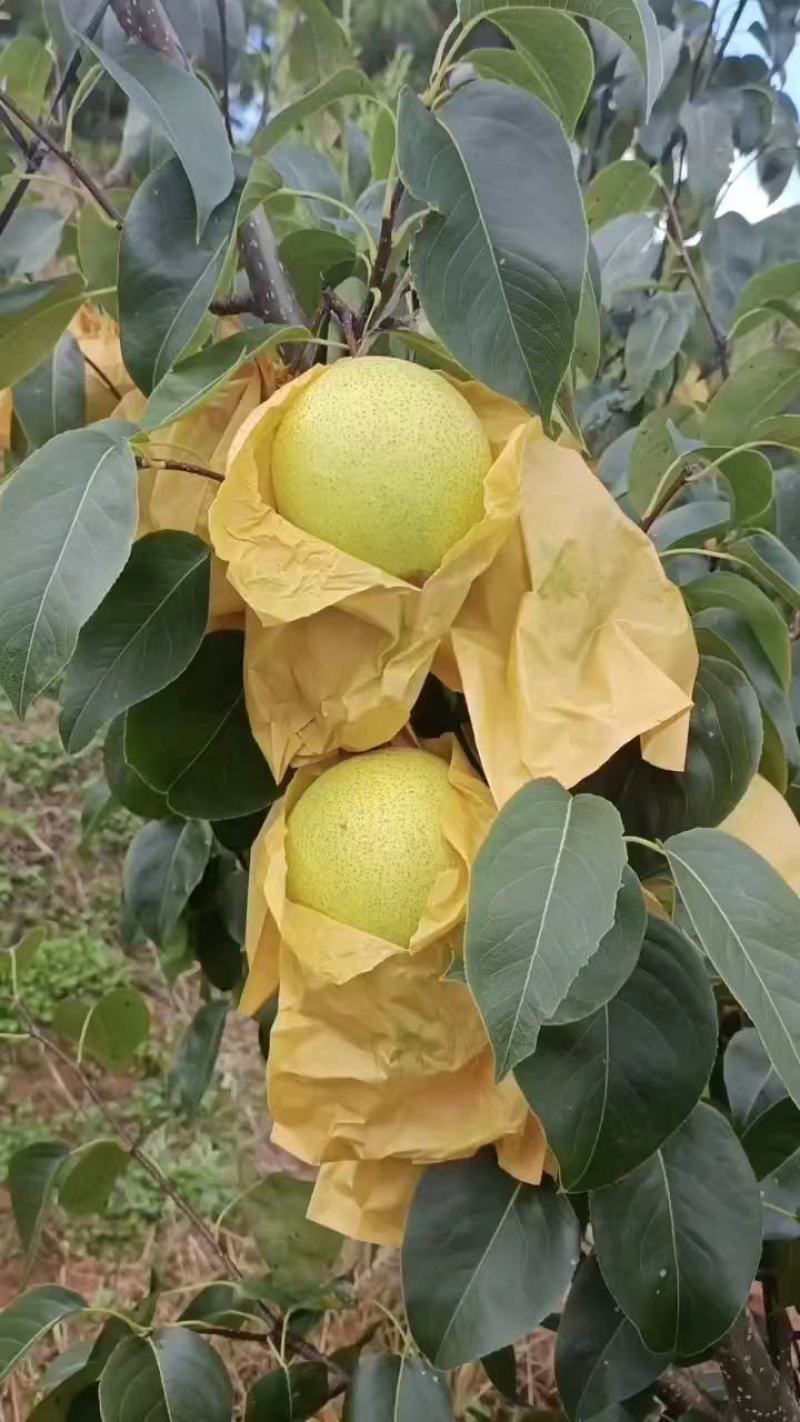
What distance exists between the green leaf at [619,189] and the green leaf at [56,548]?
2.13 ft

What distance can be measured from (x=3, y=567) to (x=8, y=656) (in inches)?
1.4

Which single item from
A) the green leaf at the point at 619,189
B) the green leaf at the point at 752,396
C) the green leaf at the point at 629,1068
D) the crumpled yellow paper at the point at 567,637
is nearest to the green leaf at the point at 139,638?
the crumpled yellow paper at the point at 567,637

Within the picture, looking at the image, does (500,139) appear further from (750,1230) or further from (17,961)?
(17,961)

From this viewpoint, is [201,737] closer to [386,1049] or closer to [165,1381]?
[386,1049]

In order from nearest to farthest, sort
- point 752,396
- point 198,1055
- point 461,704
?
1. point 461,704
2. point 752,396
3. point 198,1055

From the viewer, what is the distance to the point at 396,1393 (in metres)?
0.76

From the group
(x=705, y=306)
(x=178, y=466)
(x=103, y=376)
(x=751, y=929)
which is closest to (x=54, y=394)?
(x=103, y=376)

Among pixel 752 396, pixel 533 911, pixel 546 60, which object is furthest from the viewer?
pixel 752 396

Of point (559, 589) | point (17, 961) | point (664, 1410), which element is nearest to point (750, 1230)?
point (559, 589)

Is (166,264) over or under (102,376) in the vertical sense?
over

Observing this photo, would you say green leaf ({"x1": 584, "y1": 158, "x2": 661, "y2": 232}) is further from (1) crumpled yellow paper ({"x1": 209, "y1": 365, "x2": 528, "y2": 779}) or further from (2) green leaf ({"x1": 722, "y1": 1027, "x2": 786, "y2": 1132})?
(2) green leaf ({"x1": 722, "y1": 1027, "x2": 786, "y2": 1132})

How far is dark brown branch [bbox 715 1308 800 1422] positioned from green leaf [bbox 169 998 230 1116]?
0.61 m

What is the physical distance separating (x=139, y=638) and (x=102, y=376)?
306 millimetres

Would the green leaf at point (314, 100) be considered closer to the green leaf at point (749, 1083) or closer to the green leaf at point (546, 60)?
the green leaf at point (546, 60)
